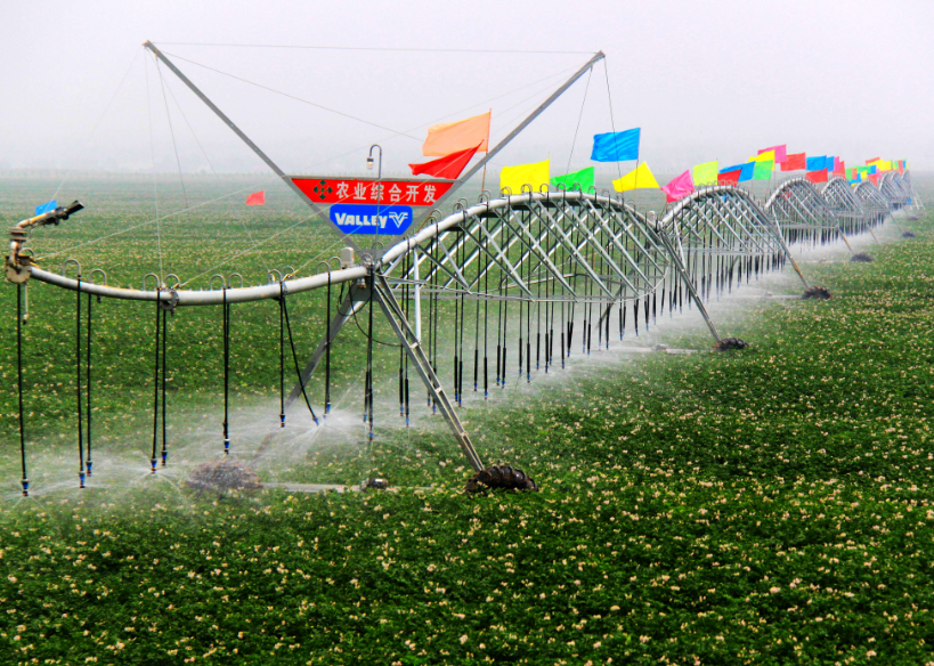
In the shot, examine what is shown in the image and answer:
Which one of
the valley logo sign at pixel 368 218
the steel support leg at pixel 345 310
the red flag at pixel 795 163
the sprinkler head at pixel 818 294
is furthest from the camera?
Result: the red flag at pixel 795 163

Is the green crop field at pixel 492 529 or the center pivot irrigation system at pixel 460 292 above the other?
the center pivot irrigation system at pixel 460 292

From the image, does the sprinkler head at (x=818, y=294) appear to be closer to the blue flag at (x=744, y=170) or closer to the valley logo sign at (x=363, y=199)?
the blue flag at (x=744, y=170)

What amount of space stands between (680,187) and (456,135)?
20.3m

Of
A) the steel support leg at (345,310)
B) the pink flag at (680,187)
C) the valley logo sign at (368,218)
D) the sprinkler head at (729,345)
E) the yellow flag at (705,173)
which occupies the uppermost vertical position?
the yellow flag at (705,173)

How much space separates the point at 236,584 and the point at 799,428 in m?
16.1

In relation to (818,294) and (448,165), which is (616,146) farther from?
(818,294)

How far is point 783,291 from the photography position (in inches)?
2024

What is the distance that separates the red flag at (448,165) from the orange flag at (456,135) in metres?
0.76

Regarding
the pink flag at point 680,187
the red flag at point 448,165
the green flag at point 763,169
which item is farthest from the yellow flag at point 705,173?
the red flag at point 448,165

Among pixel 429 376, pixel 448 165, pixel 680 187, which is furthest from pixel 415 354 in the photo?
pixel 680 187

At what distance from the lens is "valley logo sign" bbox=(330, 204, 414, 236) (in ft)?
57.2

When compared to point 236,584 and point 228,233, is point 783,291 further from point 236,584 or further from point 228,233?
point 228,233

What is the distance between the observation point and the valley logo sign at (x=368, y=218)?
17422 millimetres

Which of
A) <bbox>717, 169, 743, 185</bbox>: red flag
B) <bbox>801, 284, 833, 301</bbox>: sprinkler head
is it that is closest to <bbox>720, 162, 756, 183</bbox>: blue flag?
<bbox>717, 169, 743, 185</bbox>: red flag
